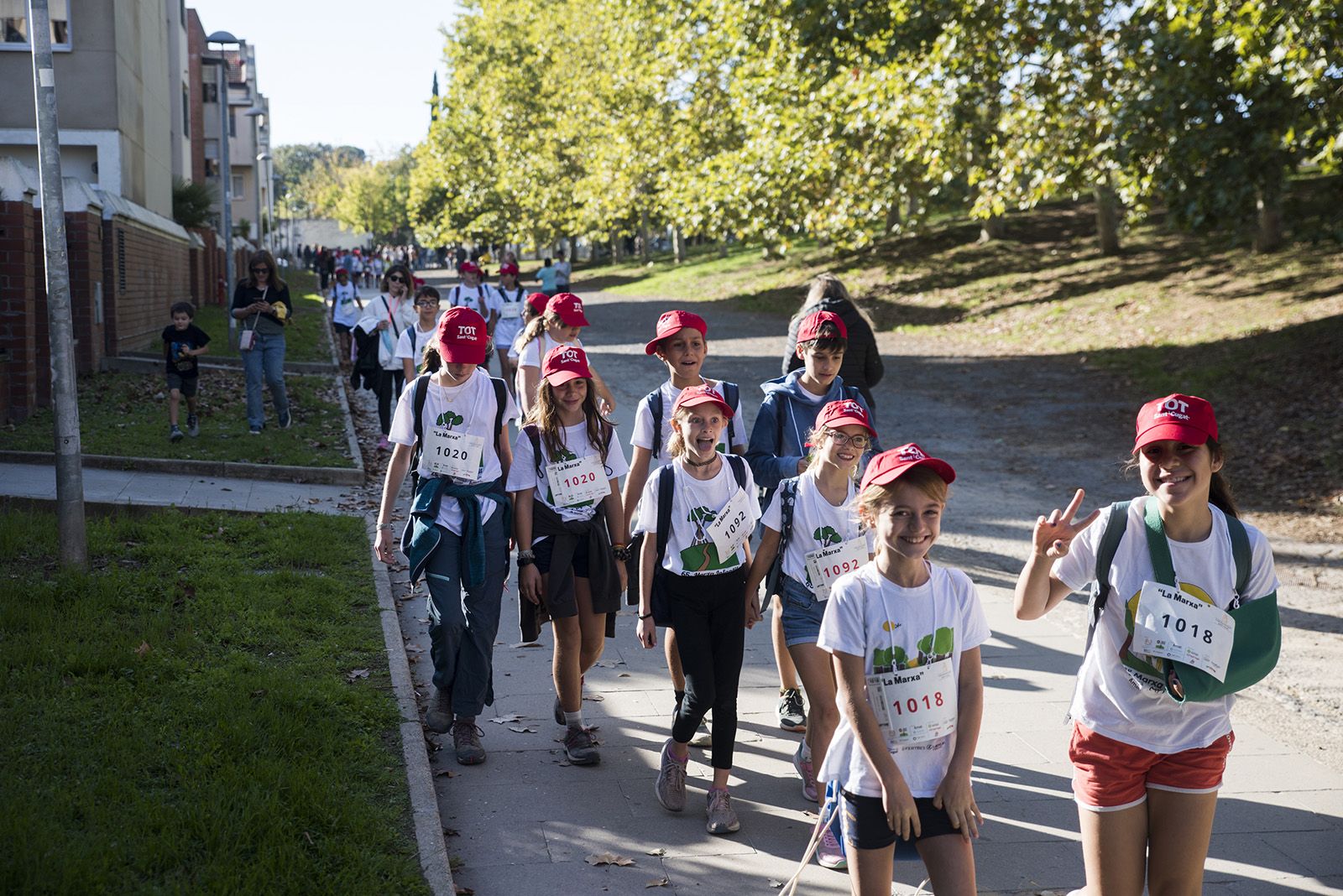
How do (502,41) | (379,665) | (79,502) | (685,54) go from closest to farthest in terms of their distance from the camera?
1. (379,665)
2. (79,502)
3. (685,54)
4. (502,41)

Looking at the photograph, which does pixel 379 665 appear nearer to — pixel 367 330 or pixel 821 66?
pixel 367 330

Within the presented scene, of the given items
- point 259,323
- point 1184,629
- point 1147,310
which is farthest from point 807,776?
point 1147,310

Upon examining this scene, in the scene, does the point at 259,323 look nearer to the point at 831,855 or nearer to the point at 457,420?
the point at 457,420

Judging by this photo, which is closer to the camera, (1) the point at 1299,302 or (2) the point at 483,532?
(2) the point at 483,532

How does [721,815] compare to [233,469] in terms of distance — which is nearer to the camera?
[721,815]

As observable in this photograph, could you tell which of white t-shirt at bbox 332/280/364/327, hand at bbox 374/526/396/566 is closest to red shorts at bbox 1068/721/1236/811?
hand at bbox 374/526/396/566

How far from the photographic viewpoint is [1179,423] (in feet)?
12.1

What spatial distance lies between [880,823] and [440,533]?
9.04 feet

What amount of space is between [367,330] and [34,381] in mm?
3859

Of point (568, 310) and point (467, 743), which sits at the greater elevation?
point (568, 310)

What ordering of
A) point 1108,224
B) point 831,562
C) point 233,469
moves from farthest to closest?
point 1108,224 → point 233,469 → point 831,562

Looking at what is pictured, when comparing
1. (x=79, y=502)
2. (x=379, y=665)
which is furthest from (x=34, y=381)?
(x=379, y=665)

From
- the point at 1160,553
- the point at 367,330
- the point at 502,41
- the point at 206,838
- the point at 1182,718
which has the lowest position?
the point at 206,838

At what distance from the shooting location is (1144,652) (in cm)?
378
